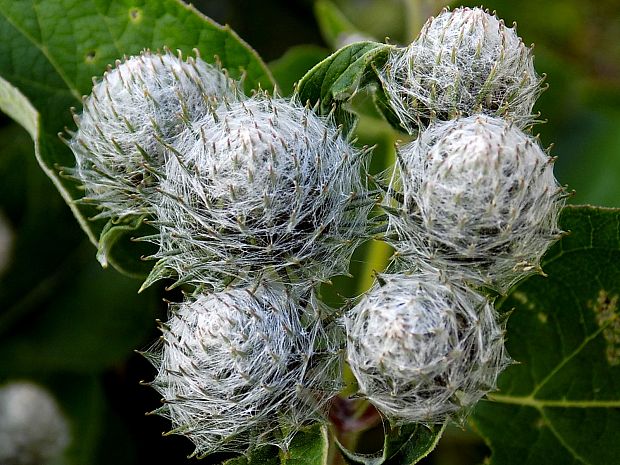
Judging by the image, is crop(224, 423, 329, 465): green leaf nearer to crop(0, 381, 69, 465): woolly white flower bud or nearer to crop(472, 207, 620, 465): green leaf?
crop(472, 207, 620, 465): green leaf

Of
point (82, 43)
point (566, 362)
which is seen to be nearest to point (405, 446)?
point (566, 362)

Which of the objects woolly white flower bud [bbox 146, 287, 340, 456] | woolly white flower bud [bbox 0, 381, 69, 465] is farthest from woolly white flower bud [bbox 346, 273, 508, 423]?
woolly white flower bud [bbox 0, 381, 69, 465]

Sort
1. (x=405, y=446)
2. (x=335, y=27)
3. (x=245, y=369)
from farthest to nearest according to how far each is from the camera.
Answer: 1. (x=335, y=27)
2. (x=405, y=446)
3. (x=245, y=369)

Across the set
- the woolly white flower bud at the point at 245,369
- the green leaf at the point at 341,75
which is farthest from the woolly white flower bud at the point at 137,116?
the woolly white flower bud at the point at 245,369

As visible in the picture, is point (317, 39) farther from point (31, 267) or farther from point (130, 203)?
point (130, 203)

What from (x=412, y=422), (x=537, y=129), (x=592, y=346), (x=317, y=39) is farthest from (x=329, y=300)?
(x=317, y=39)

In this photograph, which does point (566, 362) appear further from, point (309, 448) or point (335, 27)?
point (335, 27)
